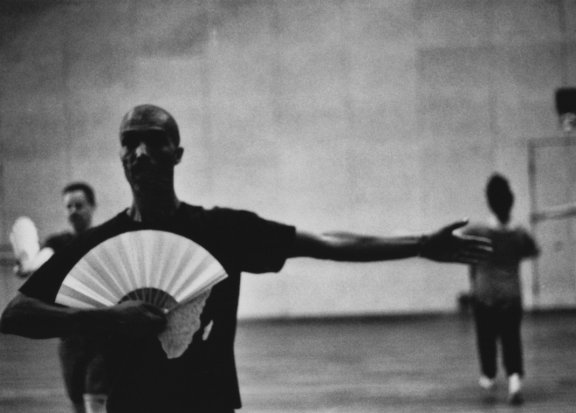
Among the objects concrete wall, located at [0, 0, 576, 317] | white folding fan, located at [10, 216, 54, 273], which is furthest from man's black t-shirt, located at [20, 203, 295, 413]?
concrete wall, located at [0, 0, 576, 317]

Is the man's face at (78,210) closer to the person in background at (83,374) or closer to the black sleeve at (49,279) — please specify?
the person in background at (83,374)

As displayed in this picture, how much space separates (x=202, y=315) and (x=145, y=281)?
0.14 m

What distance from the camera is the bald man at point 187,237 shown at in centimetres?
142

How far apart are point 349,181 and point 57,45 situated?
4.40 metres

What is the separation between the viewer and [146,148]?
1504mm

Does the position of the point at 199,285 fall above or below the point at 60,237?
below

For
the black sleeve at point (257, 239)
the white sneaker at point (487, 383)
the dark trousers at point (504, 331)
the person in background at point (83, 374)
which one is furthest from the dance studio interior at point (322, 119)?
the black sleeve at point (257, 239)

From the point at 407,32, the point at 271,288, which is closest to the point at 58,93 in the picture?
the point at 271,288

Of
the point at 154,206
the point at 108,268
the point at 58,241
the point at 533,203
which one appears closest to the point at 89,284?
the point at 108,268

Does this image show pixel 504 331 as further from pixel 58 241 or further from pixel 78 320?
pixel 78 320

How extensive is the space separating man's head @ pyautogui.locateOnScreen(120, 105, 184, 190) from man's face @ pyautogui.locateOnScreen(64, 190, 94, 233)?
211 cm

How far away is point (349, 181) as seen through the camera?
9664mm

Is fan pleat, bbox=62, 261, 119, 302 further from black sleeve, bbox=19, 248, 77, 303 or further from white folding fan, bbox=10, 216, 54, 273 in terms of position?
white folding fan, bbox=10, 216, 54, 273

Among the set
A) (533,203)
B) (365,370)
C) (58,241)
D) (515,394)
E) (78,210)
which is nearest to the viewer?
(58,241)
